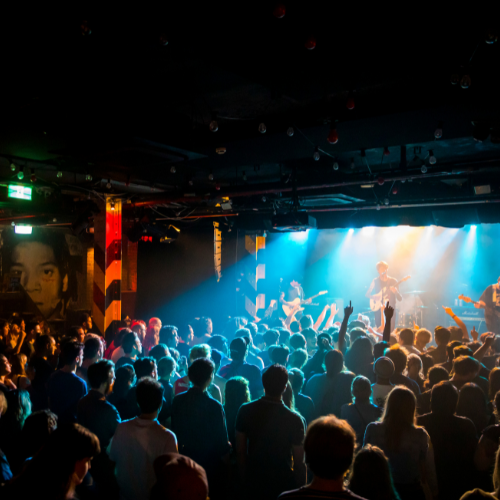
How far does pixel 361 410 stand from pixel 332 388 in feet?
1.96

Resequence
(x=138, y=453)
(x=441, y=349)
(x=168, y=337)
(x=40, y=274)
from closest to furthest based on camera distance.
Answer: (x=138, y=453)
(x=441, y=349)
(x=168, y=337)
(x=40, y=274)

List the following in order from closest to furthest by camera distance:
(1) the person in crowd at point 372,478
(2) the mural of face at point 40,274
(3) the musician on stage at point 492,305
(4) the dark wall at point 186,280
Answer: (1) the person in crowd at point 372,478, (3) the musician on stage at point 492,305, (4) the dark wall at point 186,280, (2) the mural of face at point 40,274

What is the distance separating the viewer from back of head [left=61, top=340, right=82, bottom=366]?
3.36 metres

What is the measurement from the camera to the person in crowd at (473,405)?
3.11 m

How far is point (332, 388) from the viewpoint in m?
3.56

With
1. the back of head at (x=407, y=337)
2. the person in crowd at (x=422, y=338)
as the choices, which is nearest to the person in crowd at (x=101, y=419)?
the back of head at (x=407, y=337)

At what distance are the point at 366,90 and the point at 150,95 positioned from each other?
6.57 ft

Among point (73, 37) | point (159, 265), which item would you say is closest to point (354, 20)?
point (73, 37)

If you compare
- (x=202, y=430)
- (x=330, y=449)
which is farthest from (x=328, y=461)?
(x=202, y=430)

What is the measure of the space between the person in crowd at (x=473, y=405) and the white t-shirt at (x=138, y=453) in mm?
2200

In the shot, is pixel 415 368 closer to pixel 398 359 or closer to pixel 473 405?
pixel 398 359

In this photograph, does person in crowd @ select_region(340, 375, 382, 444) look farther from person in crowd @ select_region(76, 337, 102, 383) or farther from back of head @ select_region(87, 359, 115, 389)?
person in crowd @ select_region(76, 337, 102, 383)

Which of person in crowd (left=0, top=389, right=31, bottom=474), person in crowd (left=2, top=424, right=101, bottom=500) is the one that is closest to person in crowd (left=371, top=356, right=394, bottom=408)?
person in crowd (left=2, top=424, right=101, bottom=500)

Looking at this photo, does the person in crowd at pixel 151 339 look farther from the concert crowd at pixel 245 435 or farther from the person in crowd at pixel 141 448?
the person in crowd at pixel 141 448
